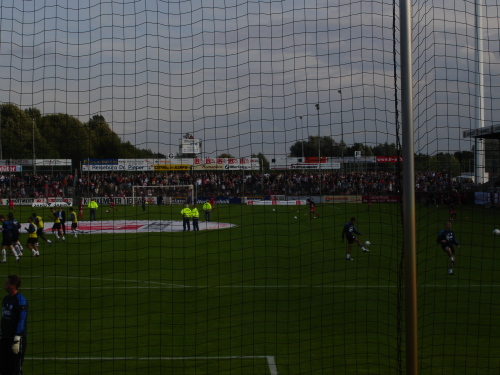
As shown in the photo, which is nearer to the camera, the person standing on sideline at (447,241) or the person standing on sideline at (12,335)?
the person standing on sideline at (12,335)

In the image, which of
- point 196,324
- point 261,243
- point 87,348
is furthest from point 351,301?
point 261,243

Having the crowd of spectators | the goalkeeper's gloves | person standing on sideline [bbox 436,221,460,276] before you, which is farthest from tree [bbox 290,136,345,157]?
person standing on sideline [bbox 436,221,460,276]

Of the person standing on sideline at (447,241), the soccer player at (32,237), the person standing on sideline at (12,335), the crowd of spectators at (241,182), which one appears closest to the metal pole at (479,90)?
the crowd of spectators at (241,182)

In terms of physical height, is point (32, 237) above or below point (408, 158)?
below

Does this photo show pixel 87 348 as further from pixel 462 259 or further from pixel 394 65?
pixel 462 259

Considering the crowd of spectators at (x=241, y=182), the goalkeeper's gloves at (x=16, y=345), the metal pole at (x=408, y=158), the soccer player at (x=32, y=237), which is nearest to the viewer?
the metal pole at (x=408, y=158)

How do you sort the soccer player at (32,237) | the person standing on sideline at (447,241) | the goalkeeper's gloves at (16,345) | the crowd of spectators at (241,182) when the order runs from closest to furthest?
1. the goalkeeper's gloves at (16,345)
2. the crowd of spectators at (241,182)
3. the person standing on sideline at (447,241)
4. the soccer player at (32,237)

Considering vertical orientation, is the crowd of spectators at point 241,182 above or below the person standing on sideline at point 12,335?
above

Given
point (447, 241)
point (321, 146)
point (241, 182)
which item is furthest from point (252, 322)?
point (241, 182)

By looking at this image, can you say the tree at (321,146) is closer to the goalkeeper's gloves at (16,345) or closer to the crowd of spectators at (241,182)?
the crowd of spectators at (241,182)

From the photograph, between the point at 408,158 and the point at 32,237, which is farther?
the point at 32,237

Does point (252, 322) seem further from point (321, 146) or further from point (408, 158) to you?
point (408, 158)

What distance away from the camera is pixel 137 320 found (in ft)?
32.9

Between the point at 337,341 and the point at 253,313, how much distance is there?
7.47ft
